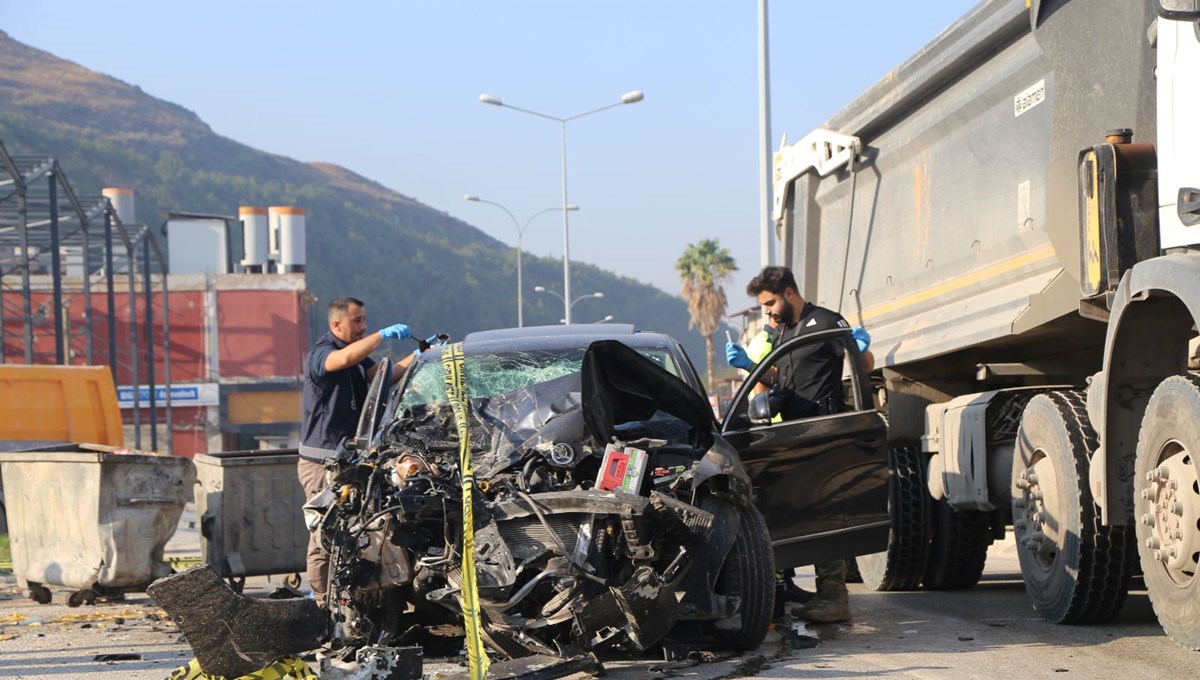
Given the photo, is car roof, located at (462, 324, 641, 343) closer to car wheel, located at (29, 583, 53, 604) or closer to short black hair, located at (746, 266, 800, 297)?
short black hair, located at (746, 266, 800, 297)

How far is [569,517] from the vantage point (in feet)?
20.3

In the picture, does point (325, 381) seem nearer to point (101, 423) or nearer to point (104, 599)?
point (104, 599)

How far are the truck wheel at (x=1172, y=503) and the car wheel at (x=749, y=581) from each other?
1517 millimetres

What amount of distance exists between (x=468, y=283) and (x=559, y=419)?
159316 millimetres

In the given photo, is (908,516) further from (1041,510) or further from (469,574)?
(469,574)

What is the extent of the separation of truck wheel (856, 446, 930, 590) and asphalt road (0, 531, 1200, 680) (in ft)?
1.76

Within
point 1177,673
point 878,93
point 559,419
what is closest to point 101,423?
point 878,93

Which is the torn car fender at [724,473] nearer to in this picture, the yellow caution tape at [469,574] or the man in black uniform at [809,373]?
the yellow caution tape at [469,574]

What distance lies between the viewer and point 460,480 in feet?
21.0

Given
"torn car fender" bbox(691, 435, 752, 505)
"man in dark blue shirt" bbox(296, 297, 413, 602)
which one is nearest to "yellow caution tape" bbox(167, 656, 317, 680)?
"torn car fender" bbox(691, 435, 752, 505)

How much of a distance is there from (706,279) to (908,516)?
5627 centimetres

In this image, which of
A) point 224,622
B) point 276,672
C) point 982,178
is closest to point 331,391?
point 276,672

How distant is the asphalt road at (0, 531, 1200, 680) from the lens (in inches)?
244

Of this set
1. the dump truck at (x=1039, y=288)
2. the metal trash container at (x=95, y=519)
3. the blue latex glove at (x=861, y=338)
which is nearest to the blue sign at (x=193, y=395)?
the metal trash container at (x=95, y=519)
